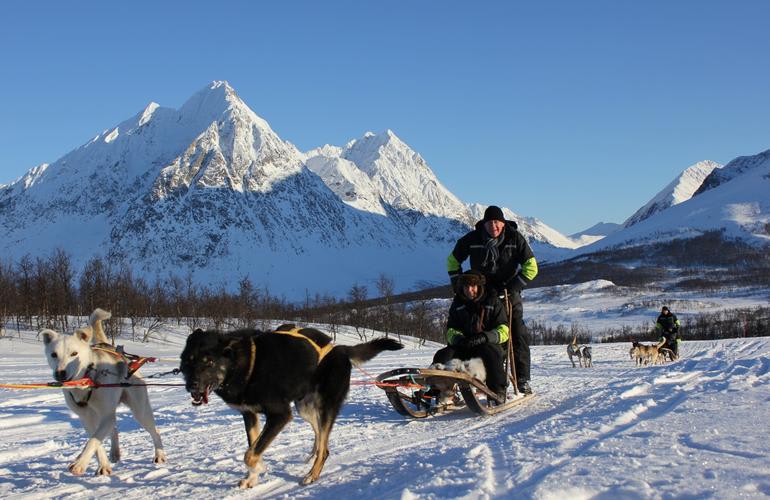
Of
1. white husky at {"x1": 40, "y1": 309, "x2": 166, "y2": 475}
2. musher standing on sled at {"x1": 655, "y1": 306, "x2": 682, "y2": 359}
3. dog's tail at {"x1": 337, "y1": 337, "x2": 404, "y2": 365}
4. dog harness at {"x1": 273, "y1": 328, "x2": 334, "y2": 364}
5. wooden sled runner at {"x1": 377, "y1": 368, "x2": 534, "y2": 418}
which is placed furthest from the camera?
musher standing on sled at {"x1": 655, "y1": 306, "x2": 682, "y2": 359}

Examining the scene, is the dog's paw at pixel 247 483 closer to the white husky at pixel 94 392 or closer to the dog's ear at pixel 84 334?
Answer: the white husky at pixel 94 392

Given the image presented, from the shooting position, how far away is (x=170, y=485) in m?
5.27

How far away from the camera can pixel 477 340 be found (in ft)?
27.2

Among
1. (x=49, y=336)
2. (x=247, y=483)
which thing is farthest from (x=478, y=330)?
(x=49, y=336)

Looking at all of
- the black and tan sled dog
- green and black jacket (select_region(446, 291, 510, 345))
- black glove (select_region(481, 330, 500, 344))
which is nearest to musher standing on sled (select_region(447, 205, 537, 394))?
green and black jacket (select_region(446, 291, 510, 345))

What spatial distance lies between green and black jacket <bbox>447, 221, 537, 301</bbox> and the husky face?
4.51 m

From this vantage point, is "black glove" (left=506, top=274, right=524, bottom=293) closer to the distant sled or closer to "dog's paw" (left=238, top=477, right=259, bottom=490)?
the distant sled

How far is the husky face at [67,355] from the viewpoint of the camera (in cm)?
561

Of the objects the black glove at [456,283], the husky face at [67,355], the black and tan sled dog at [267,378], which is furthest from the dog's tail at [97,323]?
the black glove at [456,283]

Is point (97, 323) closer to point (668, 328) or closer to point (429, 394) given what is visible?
point (429, 394)

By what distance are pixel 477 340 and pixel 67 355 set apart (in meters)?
4.65

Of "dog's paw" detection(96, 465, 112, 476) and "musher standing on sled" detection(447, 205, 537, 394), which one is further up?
"musher standing on sled" detection(447, 205, 537, 394)

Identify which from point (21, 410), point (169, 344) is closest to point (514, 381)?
point (21, 410)

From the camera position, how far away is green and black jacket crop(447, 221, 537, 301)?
876cm
